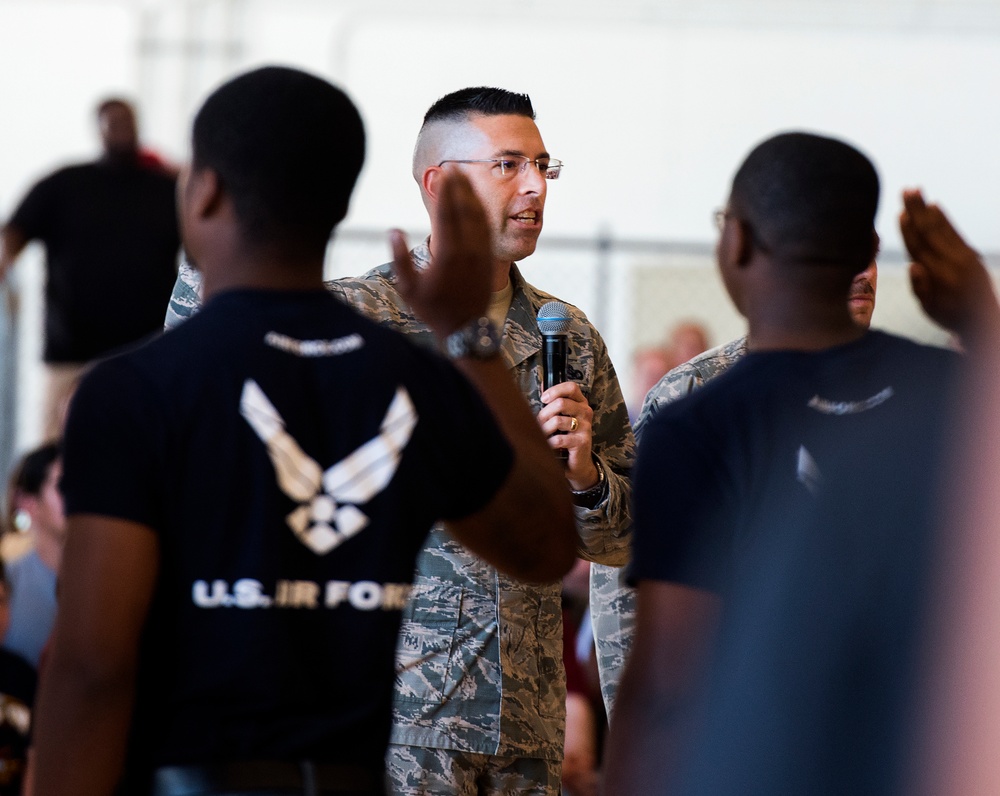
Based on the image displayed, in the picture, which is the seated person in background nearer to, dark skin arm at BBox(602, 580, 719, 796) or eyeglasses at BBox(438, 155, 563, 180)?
eyeglasses at BBox(438, 155, 563, 180)

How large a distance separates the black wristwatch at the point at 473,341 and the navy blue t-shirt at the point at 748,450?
0.93 feet

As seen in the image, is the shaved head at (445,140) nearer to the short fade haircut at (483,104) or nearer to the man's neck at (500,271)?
the short fade haircut at (483,104)

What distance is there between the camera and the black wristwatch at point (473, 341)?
90.0 inches

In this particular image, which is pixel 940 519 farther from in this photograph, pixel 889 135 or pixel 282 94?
pixel 889 135

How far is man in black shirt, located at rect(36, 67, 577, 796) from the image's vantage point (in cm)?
191

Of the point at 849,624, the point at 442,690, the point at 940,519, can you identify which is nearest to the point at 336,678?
the point at 849,624

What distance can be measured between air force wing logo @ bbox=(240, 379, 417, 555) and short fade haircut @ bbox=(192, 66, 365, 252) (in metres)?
0.25

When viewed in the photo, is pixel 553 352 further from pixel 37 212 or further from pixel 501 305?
pixel 37 212

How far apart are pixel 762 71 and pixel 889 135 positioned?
3.87 feet

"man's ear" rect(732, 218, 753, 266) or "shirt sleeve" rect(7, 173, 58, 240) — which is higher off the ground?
"man's ear" rect(732, 218, 753, 266)

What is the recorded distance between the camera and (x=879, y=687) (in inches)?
85.0

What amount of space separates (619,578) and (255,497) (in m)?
2.20

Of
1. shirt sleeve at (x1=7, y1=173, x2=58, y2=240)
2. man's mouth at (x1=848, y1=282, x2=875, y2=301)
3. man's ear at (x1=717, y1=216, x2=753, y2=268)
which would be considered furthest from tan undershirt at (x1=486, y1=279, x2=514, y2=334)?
shirt sleeve at (x1=7, y1=173, x2=58, y2=240)

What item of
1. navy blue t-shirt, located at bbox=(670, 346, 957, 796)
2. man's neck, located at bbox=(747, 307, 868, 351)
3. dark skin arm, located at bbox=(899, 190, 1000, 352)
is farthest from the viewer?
dark skin arm, located at bbox=(899, 190, 1000, 352)
